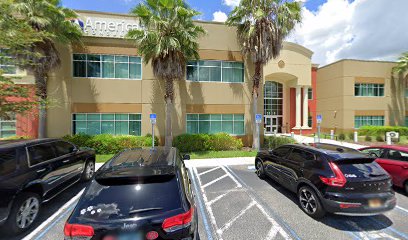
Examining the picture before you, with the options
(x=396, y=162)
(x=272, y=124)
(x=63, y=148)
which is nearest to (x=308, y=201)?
(x=396, y=162)

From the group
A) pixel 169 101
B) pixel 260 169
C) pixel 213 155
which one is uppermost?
pixel 169 101

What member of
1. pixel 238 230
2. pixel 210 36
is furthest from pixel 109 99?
pixel 238 230

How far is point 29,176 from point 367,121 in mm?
31094

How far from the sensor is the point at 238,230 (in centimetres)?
436

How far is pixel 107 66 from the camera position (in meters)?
13.8

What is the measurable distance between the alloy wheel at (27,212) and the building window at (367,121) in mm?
29532

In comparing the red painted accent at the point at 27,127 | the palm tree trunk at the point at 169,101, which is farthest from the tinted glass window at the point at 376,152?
the red painted accent at the point at 27,127

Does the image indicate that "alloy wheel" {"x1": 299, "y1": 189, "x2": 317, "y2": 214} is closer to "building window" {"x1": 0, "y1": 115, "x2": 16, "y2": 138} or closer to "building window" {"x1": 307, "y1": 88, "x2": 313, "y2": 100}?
"building window" {"x1": 0, "y1": 115, "x2": 16, "y2": 138}

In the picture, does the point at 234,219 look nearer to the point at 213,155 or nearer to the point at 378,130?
Result: the point at 213,155

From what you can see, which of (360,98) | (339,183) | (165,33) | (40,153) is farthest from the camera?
(360,98)

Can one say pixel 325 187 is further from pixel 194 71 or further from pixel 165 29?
pixel 194 71

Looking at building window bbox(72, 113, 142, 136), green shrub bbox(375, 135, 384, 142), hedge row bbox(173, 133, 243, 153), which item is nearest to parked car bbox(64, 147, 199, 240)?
hedge row bbox(173, 133, 243, 153)

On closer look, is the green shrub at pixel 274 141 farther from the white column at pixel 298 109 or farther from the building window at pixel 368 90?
the building window at pixel 368 90

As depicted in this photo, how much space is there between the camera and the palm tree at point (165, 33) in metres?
11.3
